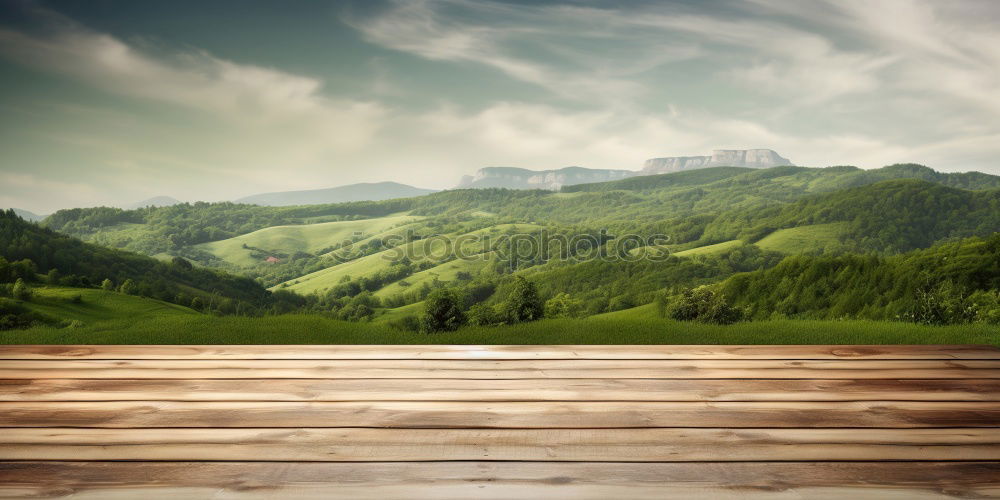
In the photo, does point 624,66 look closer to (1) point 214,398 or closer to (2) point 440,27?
(2) point 440,27

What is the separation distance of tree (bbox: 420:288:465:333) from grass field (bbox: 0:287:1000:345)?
12 centimetres

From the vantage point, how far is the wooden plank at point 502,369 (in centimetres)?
256

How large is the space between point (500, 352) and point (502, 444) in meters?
1.37

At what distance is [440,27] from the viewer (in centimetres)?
882

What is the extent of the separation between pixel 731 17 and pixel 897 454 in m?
8.51

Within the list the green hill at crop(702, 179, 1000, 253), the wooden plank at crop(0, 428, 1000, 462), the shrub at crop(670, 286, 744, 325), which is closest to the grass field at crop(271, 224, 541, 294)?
the green hill at crop(702, 179, 1000, 253)

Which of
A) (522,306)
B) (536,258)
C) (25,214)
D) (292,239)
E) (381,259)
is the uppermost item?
(292,239)

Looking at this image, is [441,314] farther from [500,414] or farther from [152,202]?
[152,202]

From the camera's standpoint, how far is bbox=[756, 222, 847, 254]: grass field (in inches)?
1280

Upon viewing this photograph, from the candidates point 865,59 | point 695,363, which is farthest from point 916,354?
point 865,59

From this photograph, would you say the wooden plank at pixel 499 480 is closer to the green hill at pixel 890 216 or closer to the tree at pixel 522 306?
the tree at pixel 522 306

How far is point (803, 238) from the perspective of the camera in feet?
117

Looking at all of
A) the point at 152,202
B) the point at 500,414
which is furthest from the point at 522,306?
the point at 152,202

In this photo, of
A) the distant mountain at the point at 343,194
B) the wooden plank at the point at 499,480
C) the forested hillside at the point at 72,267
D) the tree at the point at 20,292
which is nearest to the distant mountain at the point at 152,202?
the forested hillside at the point at 72,267
